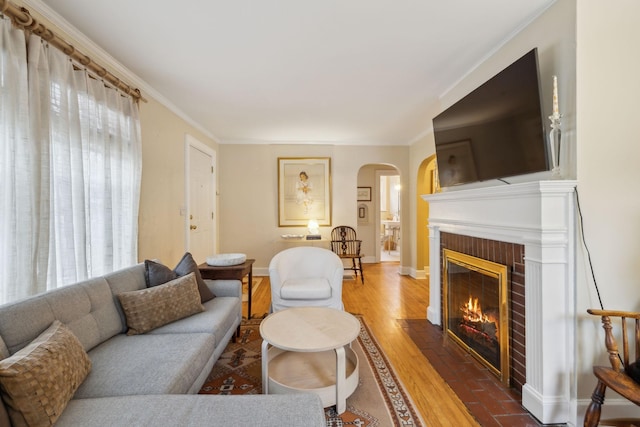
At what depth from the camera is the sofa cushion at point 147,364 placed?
4.05 feet

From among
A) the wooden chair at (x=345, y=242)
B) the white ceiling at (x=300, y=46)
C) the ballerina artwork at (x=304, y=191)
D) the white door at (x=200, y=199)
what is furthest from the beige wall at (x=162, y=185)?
the wooden chair at (x=345, y=242)

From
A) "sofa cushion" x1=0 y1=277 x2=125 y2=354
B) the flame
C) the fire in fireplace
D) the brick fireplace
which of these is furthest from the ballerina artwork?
"sofa cushion" x1=0 y1=277 x2=125 y2=354

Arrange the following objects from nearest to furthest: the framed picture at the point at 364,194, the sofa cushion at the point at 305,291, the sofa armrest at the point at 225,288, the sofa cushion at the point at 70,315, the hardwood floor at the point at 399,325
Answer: the sofa cushion at the point at 70,315
the hardwood floor at the point at 399,325
the sofa armrest at the point at 225,288
the sofa cushion at the point at 305,291
the framed picture at the point at 364,194

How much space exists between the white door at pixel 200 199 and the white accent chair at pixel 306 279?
5.12 ft

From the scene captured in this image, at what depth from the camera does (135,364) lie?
1373mm

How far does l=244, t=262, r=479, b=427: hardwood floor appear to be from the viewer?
1.69 m

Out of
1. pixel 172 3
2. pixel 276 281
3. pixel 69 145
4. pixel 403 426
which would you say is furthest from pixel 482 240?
pixel 69 145

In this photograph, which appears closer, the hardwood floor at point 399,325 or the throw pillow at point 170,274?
the hardwood floor at point 399,325

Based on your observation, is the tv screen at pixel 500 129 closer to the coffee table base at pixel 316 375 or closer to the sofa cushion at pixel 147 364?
the coffee table base at pixel 316 375

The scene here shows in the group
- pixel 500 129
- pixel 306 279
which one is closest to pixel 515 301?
pixel 500 129

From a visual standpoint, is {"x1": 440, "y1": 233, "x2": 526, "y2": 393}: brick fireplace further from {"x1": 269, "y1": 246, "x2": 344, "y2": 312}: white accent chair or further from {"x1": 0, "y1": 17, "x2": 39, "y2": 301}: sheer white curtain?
{"x1": 0, "y1": 17, "x2": 39, "y2": 301}: sheer white curtain

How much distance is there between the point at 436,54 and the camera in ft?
7.36

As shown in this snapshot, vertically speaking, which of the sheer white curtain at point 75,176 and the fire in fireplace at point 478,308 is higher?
the sheer white curtain at point 75,176

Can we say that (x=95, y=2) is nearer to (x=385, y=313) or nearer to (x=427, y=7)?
(x=427, y=7)
